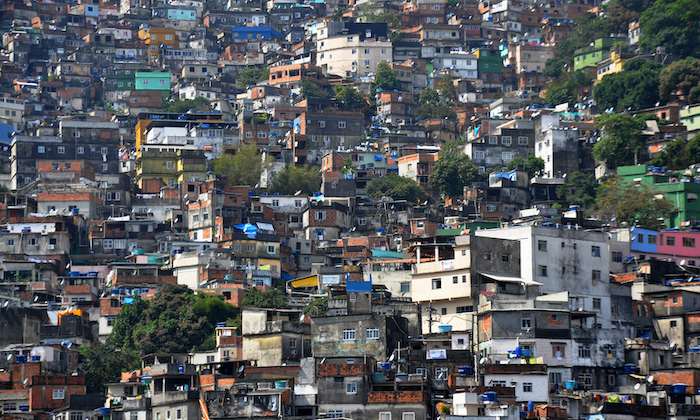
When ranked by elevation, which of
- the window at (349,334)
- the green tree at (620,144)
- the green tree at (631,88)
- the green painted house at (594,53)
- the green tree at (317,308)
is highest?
the green painted house at (594,53)

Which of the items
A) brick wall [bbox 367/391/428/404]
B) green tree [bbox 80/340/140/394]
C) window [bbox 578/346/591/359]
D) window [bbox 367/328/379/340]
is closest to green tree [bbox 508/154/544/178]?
window [bbox 578/346/591/359]

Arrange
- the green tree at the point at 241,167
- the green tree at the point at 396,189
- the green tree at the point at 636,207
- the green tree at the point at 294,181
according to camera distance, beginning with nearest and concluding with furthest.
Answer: the green tree at the point at 636,207
the green tree at the point at 396,189
the green tree at the point at 294,181
the green tree at the point at 241,167

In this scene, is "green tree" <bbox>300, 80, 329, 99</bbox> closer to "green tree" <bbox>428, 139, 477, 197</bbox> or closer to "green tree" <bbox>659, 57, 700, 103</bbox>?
"green tree" <bbox>428, 139, 477, 197</bbox>

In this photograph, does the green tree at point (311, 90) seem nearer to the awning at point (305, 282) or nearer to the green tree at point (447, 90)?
the green tree at point (447, 90)

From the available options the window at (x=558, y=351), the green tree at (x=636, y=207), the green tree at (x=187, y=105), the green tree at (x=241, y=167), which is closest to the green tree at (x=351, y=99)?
the green tree at (x=187, y=105)

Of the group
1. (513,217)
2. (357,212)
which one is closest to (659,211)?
(513,217)
